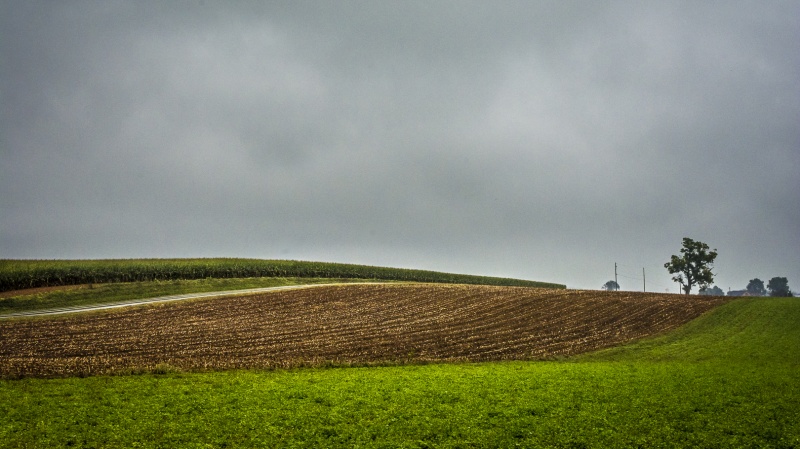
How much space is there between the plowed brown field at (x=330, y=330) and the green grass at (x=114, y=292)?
349 inches

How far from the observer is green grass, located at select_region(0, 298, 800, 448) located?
52.4 feet

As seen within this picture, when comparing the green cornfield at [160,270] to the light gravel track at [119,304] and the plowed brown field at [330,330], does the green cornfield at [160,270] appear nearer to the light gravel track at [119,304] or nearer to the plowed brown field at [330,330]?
the light gravel track at [119,304]

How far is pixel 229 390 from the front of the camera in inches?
829

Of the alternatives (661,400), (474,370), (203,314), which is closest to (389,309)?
(203,314)

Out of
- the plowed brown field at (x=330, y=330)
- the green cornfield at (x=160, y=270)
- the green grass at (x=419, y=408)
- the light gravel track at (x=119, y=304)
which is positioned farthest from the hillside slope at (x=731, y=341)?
the green cornfield at (x=160, y=270)

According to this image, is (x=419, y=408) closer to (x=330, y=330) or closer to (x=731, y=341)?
(x=330, y=330)

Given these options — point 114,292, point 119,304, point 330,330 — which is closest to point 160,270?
point 114,292

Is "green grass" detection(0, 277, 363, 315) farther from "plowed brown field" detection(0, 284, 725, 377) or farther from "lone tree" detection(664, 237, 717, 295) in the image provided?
"lone tree" detection(664, 237, 717, 295)

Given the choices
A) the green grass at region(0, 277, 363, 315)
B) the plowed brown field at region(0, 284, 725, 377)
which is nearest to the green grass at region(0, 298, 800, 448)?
the plowed brown field at region(0, 284, 725, 377)

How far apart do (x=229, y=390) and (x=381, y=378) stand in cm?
704

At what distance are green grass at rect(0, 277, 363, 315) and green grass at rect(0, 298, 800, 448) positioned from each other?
3085 cm

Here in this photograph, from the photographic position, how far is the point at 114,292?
53219 mm

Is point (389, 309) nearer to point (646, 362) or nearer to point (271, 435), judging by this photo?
point (646, 362)

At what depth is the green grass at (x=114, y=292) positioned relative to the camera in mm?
46438
